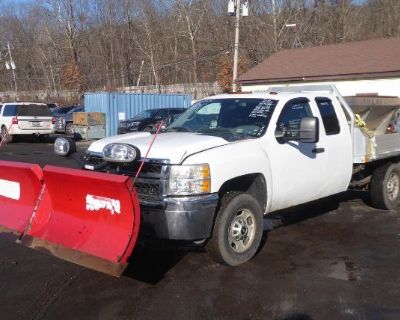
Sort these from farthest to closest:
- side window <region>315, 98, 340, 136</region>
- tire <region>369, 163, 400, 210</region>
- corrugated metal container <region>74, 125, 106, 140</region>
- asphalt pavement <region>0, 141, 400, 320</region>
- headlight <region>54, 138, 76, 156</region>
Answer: corrugated metal container <region>74, 125, 106, 140</region>
tire <region>369, 163, 400, 210</region>
side window <region>315, 98, 340, 136</region>
headlight <region>54, 138, 76, 156</region>
asphalt pavement <region>0, 141, 400, 320</region>

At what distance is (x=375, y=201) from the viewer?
327 inches

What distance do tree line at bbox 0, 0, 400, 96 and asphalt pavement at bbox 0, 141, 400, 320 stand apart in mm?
36578

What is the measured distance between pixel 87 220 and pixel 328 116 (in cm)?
356

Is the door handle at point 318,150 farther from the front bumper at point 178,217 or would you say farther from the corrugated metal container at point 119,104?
the corrugated metal container at point 119,104

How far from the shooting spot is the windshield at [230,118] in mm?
6004

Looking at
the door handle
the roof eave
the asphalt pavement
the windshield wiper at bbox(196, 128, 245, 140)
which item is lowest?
the asphalt pavement

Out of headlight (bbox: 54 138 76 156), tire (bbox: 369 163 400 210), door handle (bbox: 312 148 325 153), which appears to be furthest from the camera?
tire (bbox: 369 163 400 210)

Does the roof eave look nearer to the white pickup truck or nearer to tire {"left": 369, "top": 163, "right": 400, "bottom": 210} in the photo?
tire {"left": 369, "top": 163, "right": 400, "bottom": 210}

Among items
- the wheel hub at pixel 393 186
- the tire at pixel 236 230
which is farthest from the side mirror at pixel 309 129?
the wheel hub at pixel 393 186

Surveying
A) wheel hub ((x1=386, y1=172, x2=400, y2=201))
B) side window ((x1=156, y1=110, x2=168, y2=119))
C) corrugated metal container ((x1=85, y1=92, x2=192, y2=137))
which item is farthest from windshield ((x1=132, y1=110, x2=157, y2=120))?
wheel hub ((x1=386, y1=172, x2=400, y2=201))

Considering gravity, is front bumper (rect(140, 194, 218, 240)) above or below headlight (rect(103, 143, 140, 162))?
below

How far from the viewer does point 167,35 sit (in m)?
54.5

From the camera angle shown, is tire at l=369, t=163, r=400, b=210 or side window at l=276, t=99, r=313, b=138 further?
tire at l=369, t=163, r=400, b=210

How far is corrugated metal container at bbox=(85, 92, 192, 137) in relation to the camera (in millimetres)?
27031
